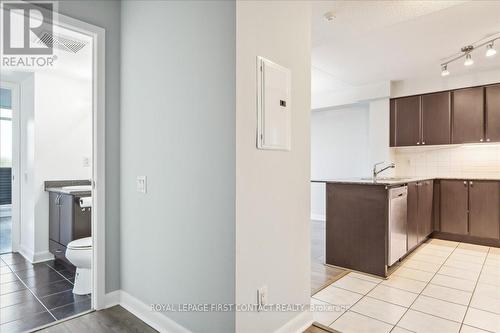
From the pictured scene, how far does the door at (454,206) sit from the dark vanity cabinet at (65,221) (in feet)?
16.1

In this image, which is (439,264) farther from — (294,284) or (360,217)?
(294,284)

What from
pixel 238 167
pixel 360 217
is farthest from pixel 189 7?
pixel 360 217

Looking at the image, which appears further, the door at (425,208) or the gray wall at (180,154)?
the door at (425,208)

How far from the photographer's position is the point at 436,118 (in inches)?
176

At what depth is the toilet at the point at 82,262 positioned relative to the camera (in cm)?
243

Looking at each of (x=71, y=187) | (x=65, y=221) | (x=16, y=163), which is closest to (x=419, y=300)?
(x=65, y=221)

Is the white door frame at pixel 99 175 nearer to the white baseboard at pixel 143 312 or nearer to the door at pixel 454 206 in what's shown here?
the white baseboard at pixel 143 312

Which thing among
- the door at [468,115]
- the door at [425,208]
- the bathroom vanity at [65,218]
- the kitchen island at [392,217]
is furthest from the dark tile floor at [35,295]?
the door at [468,115]

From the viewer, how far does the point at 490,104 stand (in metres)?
4.05

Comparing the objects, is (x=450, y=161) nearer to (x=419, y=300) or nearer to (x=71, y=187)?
(x=419, y=300)

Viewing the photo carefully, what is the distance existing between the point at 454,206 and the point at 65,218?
5229 mm

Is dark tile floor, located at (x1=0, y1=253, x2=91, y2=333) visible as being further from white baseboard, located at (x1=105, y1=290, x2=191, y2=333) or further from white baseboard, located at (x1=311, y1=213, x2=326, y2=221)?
white baseboard, located at (x1=311, y1=213, x2=326, y2=221)

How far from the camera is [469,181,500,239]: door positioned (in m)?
3.92

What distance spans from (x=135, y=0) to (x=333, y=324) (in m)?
2.79
